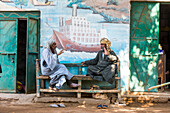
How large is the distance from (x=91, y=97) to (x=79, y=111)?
1.21 metres

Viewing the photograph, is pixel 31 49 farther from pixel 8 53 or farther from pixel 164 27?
pixel 164 27

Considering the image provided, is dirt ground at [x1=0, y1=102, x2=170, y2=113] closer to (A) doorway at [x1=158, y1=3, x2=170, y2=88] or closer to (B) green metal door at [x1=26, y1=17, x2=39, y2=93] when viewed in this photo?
(B) green metal door at [x1=26, y1=17, x2=39, y2=93]

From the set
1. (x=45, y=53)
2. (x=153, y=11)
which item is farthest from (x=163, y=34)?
(x=45, y=53)

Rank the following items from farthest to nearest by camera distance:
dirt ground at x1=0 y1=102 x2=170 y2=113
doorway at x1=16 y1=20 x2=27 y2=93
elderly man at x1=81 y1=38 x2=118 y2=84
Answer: doorway at x1=16 y1=20 x2=27 y2=93, elderly man at x1=81 y1=38 x2=118 y2=84, dirt ground at x1=0 y1=102 x2=170 y2=113

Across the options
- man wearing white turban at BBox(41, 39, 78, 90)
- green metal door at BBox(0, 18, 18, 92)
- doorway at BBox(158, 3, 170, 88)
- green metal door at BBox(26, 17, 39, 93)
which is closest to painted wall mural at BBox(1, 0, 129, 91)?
green metal door at BBox(26, 17, 39, 93)

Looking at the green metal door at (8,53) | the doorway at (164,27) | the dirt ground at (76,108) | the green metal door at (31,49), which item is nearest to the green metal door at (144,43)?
the dirt ground at (76,108)

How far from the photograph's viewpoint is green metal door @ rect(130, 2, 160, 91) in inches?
314

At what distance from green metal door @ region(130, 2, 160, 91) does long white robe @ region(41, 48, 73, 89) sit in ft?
7.80

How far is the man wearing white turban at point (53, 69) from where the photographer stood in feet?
21.9

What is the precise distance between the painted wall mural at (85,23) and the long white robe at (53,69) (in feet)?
3.20

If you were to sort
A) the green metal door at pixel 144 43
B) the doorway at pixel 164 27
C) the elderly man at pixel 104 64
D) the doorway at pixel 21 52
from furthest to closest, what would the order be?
the doorway at pixel 164 27 < the doorway at pixel 21 52 < the green metal door at pixel 144 43 < the elderly man at pixel 104 64

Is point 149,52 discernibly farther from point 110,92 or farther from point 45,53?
point 45,53

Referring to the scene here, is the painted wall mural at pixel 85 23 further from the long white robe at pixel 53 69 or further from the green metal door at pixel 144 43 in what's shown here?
the long white robe at pixel 53 69

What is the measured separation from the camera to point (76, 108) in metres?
6.36
